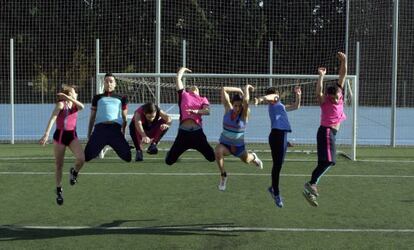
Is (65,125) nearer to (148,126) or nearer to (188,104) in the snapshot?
(148,126)

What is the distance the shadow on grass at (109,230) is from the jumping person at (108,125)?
52.9 inches

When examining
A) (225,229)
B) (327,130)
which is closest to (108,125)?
(225,229)

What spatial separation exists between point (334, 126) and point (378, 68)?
18189 mm

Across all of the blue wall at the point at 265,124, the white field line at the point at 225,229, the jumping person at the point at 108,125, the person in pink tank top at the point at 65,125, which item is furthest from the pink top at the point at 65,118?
the blue wall at the point at 265,124

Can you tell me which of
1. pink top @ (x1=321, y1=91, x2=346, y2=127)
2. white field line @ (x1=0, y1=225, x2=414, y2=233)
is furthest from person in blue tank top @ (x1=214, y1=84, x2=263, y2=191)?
white field line @ (x1=0, y1=225, x2=414, y2=233)

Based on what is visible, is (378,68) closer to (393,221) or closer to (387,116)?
(387,116)

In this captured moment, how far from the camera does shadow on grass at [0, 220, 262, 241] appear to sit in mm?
7996

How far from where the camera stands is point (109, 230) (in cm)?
828

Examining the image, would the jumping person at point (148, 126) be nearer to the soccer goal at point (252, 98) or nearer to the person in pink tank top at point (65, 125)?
the person in pink tank top at point (65, 125)

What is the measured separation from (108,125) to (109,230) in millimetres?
1934

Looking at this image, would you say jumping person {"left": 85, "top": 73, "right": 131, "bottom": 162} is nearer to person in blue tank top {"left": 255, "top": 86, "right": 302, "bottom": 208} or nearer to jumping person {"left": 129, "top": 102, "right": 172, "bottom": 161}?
jumping person {"left": 129, "top": 102, "right": 172, "bottom": 161}

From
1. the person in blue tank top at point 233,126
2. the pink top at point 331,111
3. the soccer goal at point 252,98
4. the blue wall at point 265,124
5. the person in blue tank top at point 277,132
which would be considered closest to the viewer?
the pink top at point 331,111

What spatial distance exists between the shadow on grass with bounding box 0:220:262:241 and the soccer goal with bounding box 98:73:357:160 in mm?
8281

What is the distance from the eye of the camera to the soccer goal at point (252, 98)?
1862cm
